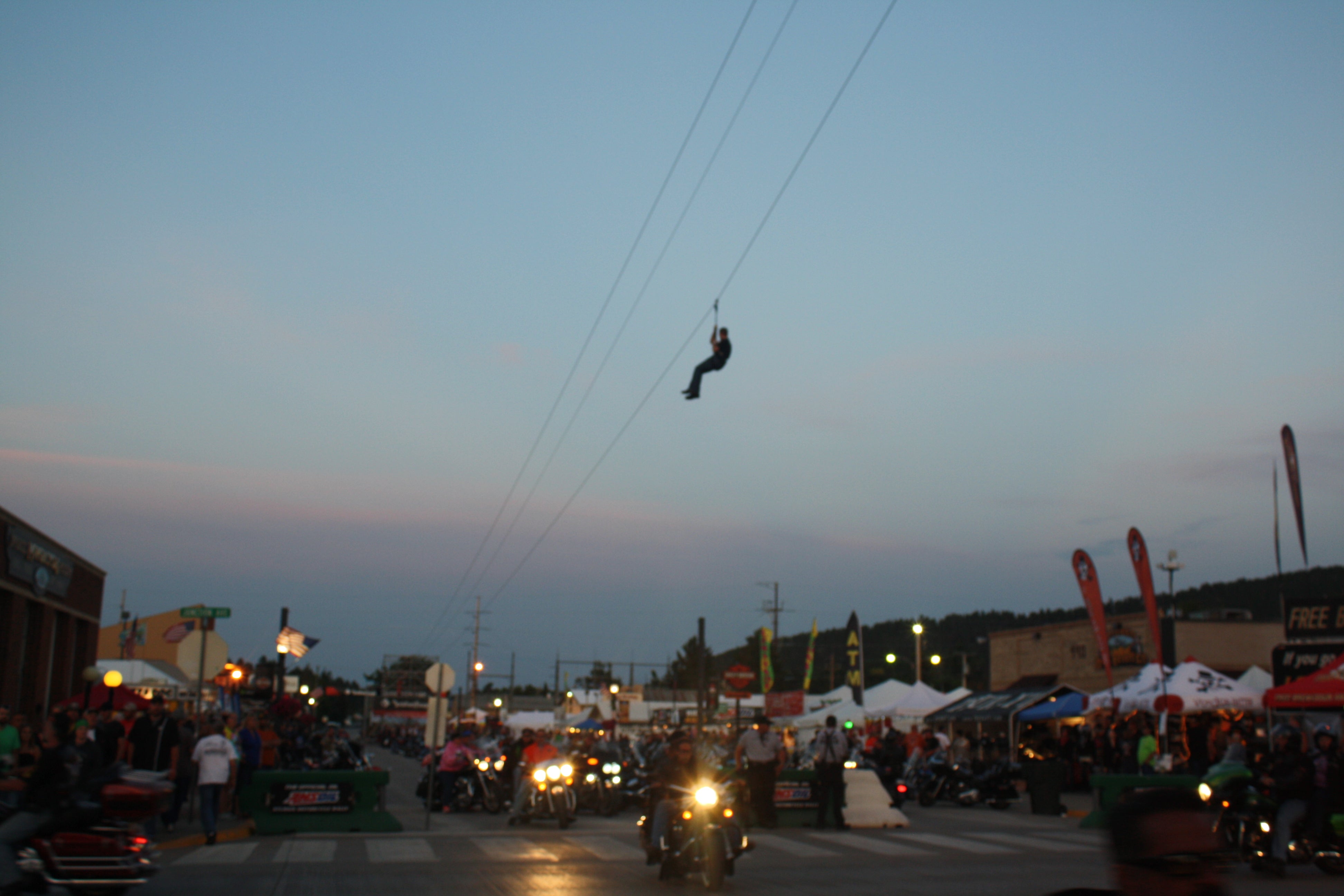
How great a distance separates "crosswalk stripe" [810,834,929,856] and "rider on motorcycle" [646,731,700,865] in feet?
12.9

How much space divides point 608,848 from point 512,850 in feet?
4.30

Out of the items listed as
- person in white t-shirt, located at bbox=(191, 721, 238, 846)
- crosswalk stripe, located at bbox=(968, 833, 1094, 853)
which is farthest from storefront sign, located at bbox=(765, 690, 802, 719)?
person in white t-shirt, located at bbox=(191, 721, 238, 846)

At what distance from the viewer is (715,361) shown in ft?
61.0

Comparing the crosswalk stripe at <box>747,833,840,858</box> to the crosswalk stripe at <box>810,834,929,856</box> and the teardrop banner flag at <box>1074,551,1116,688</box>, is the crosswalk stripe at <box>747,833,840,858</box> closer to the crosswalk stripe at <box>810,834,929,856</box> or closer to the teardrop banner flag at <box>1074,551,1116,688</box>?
the crosswalk stripe at <box>810,834,929,856</box>

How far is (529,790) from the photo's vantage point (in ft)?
61.1

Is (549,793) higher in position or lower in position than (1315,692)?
lower

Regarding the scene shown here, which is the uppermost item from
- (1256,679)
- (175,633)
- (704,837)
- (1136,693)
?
(175,633)

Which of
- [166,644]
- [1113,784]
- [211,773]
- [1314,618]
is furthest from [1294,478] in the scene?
[166,644]

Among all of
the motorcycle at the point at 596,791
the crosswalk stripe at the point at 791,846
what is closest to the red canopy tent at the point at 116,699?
the motorcycle at the point at 596,791

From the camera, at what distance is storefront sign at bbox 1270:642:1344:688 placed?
27.8 m

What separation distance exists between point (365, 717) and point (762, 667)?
4319 centimetres

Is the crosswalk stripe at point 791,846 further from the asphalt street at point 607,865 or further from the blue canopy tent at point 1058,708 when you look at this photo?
the blue canopy tent at point 1058,708

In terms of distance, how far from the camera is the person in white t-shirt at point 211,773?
15.5m

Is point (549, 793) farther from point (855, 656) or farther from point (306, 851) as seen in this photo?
point (855, 656)
